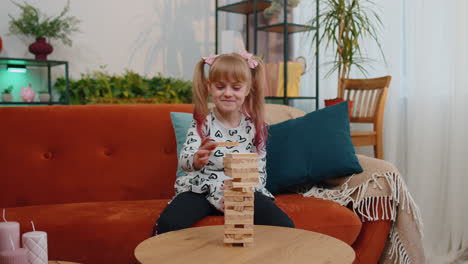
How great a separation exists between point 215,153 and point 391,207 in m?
0.72

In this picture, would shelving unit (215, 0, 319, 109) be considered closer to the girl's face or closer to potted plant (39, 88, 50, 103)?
potted plant (39, 88, 50, 103)

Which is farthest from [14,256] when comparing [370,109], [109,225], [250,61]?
[370,109]

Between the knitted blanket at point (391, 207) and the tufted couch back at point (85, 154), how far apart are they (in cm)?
82

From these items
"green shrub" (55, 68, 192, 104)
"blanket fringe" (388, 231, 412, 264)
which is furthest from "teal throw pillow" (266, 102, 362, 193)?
"green shrub" (55, 68, 192, 104)

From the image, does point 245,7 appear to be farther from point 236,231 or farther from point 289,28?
point 236,231

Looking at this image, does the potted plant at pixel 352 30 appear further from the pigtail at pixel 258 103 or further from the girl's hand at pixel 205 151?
the girl's hand at pixel 205 151

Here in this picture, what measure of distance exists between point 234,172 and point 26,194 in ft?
4.01

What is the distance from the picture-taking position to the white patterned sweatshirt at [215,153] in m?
1.71

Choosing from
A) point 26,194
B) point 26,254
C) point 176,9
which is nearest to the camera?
point 26,254

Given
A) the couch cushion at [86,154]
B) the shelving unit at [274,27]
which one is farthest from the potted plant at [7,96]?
the shelving unit at [274,27]

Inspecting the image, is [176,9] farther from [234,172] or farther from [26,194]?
[234,172]

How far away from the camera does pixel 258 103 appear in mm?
1807

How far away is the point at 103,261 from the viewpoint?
1619mm

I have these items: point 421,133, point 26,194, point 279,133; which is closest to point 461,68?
point 421,133
